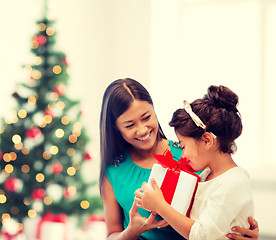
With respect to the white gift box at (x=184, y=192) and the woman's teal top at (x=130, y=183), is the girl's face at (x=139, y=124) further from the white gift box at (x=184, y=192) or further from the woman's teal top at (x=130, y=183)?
Answer: the white gift box at (x=184, y=192)

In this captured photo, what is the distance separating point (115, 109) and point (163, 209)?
1.92ft

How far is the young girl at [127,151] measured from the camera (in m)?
1.84

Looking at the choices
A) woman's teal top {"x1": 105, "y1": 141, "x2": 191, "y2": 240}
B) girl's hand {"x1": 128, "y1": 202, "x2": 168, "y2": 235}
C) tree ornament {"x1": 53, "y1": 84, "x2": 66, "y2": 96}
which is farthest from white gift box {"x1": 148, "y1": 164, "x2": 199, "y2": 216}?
tree ornament {"x1": 53, "y1": 84, "x2": 66, "y2": 96}

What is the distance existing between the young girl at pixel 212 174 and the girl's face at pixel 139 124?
0.71ft

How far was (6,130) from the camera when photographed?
344 cm

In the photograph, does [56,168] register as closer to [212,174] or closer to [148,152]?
[148,152]

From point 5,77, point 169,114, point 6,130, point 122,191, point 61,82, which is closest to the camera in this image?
point 122,191

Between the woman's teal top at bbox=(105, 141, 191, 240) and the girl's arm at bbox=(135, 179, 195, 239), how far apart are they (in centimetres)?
28

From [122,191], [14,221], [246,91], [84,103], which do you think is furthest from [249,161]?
[122,191]

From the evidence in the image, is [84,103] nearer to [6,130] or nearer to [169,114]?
[169,114]

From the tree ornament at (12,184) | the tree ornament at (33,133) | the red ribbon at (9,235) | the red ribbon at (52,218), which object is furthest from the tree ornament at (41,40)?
the red ribbon at (9,235)

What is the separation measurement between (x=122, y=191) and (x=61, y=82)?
6.43 ft

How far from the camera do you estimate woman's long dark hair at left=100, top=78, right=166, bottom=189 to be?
6.20ft

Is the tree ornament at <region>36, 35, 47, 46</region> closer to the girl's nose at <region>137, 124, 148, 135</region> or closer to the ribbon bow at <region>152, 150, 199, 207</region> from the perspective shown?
the girl's nose at <region>137, 124, 148, 135</region>
